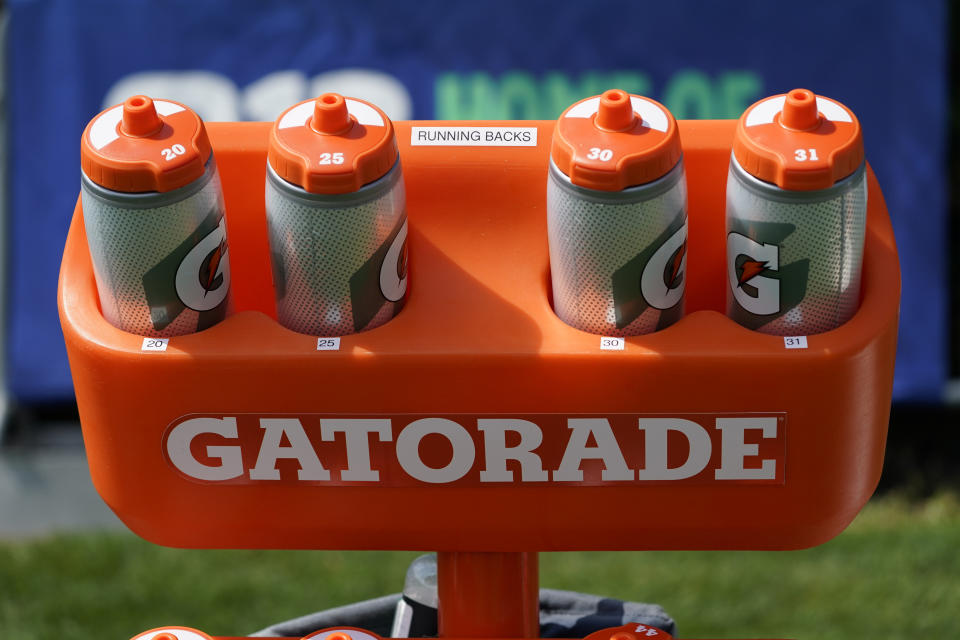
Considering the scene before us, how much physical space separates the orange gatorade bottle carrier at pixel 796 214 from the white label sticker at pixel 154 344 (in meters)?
0.52

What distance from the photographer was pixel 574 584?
3029 millimetres

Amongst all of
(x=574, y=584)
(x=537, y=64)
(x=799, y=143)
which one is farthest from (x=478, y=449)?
(x=537, y=64)

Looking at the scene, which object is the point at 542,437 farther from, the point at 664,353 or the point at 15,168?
the point at 15,168

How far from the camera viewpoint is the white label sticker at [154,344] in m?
1.19

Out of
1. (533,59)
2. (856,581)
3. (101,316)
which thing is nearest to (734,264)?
(101,316)

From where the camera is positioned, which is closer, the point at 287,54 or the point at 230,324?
the point at 230,324

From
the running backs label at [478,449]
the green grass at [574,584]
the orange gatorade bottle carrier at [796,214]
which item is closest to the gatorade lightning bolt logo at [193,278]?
the running backs label at [478,449]

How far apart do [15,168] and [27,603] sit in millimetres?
1215

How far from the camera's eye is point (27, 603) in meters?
3.00

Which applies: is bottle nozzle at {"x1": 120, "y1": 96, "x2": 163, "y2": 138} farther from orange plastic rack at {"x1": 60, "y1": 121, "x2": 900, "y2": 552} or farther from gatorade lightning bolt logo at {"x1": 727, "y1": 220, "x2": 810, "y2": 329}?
gatorade lightning bolt logo at {"x1": 727, "y1": 220, "x2": 810, "y2": 329}

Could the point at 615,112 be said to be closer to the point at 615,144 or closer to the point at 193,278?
the point at 615,144

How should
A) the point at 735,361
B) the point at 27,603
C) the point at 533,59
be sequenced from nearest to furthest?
the point at 735,361 → the point at 27,603 → the point at 533,59

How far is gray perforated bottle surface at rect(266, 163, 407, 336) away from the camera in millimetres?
1158

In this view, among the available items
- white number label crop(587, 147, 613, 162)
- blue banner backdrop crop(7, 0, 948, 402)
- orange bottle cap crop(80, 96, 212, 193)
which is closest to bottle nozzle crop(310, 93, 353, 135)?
orange bottle cap crop(80, 96, 212, 193)
